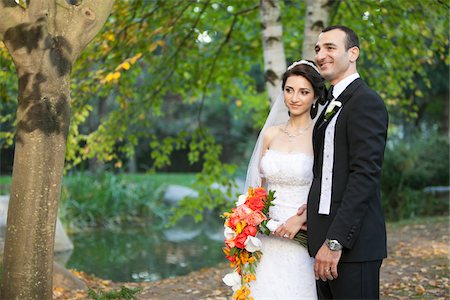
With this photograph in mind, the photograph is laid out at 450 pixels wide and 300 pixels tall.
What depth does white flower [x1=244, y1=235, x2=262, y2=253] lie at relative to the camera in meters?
3.49

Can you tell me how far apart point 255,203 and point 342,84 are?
0.91 metres

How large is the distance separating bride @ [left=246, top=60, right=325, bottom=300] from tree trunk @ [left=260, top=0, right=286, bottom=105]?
10.8 ft

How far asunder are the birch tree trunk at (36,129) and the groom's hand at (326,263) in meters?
1.97

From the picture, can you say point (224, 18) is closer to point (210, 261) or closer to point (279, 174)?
point (210, 261)

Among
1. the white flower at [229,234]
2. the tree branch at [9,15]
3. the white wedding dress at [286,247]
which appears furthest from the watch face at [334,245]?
the tree branch at [9,15]

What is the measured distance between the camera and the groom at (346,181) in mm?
2943

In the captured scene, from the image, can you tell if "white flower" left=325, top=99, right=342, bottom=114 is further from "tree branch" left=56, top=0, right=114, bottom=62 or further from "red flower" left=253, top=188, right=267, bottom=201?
"tree branch" left=56, top=0, right=114, bottom=62

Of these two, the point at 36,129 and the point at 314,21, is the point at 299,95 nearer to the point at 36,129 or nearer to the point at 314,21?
the point at 36,129

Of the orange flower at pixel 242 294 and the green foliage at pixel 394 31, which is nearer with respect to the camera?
the orange flower at pixel 242 294

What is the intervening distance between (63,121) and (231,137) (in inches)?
1095

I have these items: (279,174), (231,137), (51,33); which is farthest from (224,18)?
(231,137)

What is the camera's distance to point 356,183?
9.62 ft

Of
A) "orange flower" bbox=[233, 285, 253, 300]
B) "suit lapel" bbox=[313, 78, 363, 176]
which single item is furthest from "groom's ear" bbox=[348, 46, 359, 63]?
"orange flower" bbox=[233, 285, 253, 300]

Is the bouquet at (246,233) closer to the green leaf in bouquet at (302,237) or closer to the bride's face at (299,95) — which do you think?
the green leaf in bouquet at (302,237)
